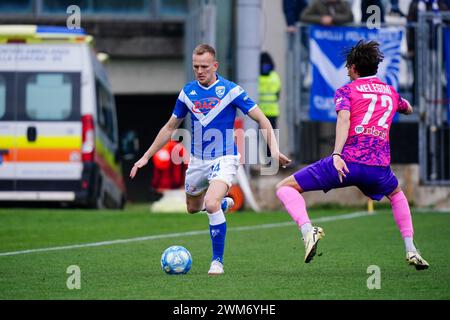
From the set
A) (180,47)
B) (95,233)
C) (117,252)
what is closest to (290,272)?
(117,252)

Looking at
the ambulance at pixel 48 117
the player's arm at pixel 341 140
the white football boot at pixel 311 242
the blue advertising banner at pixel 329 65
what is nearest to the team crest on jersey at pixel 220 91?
the player's arm at pixel 341 140

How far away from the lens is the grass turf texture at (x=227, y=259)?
941 cm

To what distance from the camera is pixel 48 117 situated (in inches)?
808

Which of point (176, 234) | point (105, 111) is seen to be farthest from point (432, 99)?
point (176, 234)

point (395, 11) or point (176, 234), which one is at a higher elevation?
point (395, 11)

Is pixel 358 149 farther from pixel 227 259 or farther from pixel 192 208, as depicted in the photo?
pixel 227 259

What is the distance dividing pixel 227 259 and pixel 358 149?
87.2 inches

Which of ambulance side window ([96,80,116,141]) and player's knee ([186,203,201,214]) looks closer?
player's knee ([186,203,201,214])

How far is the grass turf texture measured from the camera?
30.9ft

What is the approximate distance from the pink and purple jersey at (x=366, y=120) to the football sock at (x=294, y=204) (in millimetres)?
521

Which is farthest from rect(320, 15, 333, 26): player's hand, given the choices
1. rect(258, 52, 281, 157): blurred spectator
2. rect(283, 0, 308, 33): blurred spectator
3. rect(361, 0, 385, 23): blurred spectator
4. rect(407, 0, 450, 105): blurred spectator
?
rect(258, 52, 281, 157): blurred spectator

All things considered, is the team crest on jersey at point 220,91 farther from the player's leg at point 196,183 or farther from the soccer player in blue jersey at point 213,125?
the player's leg at point 196,183

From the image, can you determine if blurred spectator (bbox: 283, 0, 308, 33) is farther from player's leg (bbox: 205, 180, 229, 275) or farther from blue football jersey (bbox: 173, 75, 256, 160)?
player's leg (bbox: 205, 180, 229, 275)
